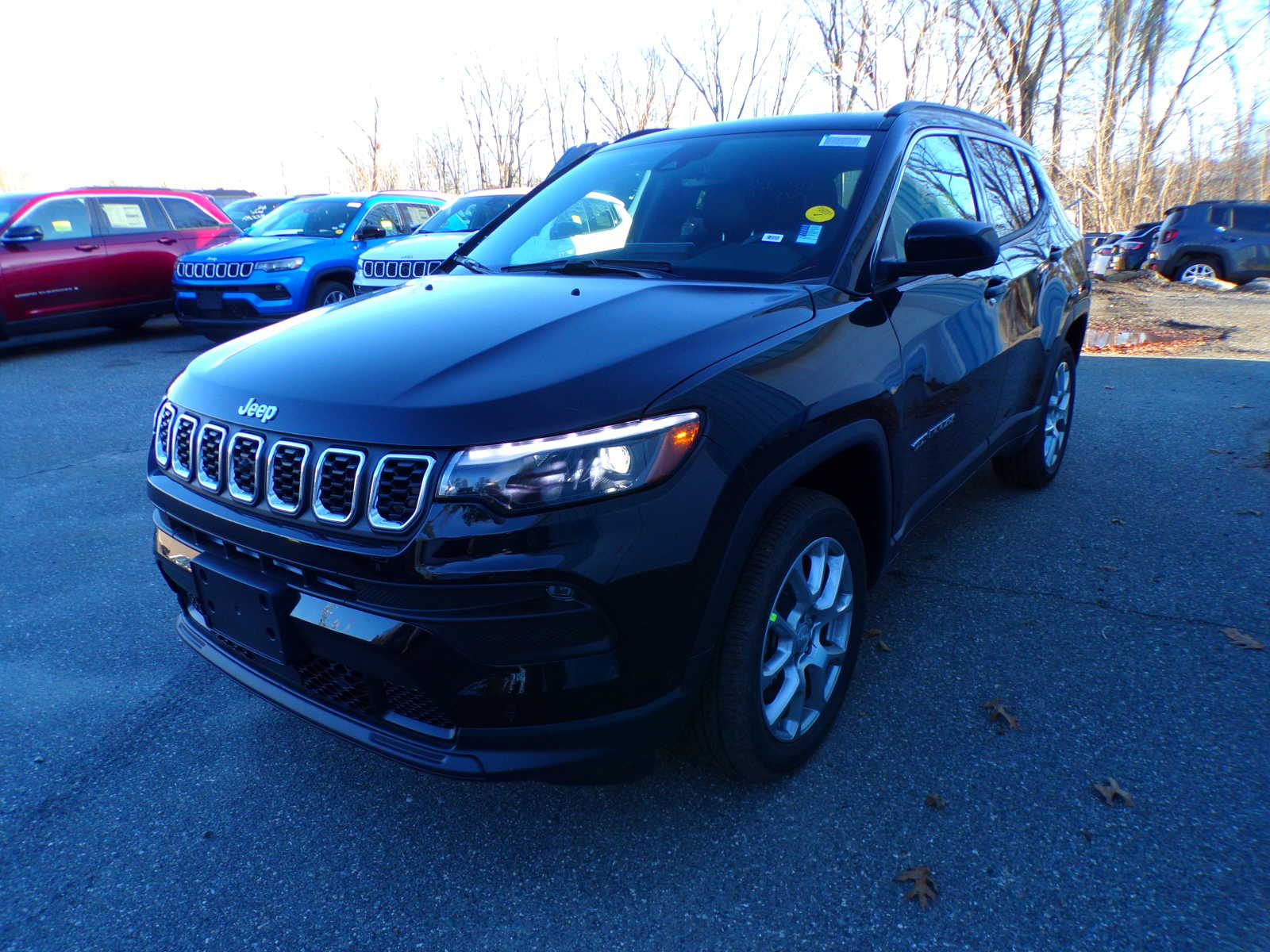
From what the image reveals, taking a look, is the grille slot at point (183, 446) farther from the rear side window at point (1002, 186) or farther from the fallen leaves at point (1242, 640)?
the fallen leaves at point (1242, 640)

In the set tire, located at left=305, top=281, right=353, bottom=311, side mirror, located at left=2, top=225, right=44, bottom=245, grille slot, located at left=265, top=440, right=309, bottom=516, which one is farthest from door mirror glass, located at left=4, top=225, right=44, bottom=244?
grille slot, located at left=265, top=440, right=309, bottom=516

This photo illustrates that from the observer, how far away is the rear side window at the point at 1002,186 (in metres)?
3.71

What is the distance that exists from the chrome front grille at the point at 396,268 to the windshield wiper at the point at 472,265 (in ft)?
14.3

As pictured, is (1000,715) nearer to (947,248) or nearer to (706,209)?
(947,248)

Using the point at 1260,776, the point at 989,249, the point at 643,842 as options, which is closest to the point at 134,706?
the point at 643,842

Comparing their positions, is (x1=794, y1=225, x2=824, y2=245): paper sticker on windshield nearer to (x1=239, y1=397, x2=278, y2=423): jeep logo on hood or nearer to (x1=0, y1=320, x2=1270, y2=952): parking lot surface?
(x1=0, y1=320, x2=1270, y2=952): parking lot surface

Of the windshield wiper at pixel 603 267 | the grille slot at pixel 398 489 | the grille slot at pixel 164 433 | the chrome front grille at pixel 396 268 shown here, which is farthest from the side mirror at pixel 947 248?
the chrome front grille at pixel 396 268

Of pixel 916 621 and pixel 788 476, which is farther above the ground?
pixel 788 476

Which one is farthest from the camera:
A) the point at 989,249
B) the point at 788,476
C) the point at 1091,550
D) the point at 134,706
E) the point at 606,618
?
the point at 1091,550

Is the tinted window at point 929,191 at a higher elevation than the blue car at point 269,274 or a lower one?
higher

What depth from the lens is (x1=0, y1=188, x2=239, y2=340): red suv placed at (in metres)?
9.27

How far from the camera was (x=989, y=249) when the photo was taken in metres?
2.52

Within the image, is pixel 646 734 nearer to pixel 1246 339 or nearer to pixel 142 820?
pixel 142 820

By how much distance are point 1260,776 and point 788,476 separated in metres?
1.59
